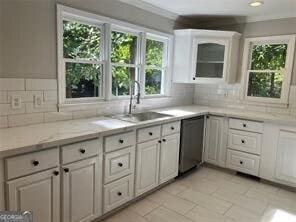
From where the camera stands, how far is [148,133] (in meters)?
2.55

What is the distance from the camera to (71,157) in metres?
1.82

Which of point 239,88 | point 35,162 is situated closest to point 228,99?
point 239,88

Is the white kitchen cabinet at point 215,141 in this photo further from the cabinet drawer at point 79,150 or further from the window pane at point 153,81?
the cabinet drawer at point 79,150

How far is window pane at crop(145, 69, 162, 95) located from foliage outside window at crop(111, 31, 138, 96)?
30 centimetres

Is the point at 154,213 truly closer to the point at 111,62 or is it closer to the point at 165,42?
the point at 111,62

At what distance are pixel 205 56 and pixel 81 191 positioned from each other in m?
2.79

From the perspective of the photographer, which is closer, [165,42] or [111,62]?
[111,62]

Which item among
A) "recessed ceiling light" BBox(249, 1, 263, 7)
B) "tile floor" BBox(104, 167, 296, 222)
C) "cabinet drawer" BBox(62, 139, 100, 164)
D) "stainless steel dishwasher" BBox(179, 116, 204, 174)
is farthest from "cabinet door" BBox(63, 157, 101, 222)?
"recessed ceiling light" BBox(249, 1, 263, 7)

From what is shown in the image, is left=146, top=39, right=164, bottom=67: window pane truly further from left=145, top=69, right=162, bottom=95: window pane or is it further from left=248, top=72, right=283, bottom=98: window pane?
left=248, top=72, right=283, bottom=98: window pane

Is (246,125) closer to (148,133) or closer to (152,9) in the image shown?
(148,133)

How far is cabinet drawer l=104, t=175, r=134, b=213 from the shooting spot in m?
2.19

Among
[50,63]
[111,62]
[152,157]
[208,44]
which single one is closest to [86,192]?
[152,157]

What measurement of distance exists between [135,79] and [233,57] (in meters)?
1.66

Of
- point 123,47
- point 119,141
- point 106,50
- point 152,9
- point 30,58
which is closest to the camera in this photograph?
point 30,58
